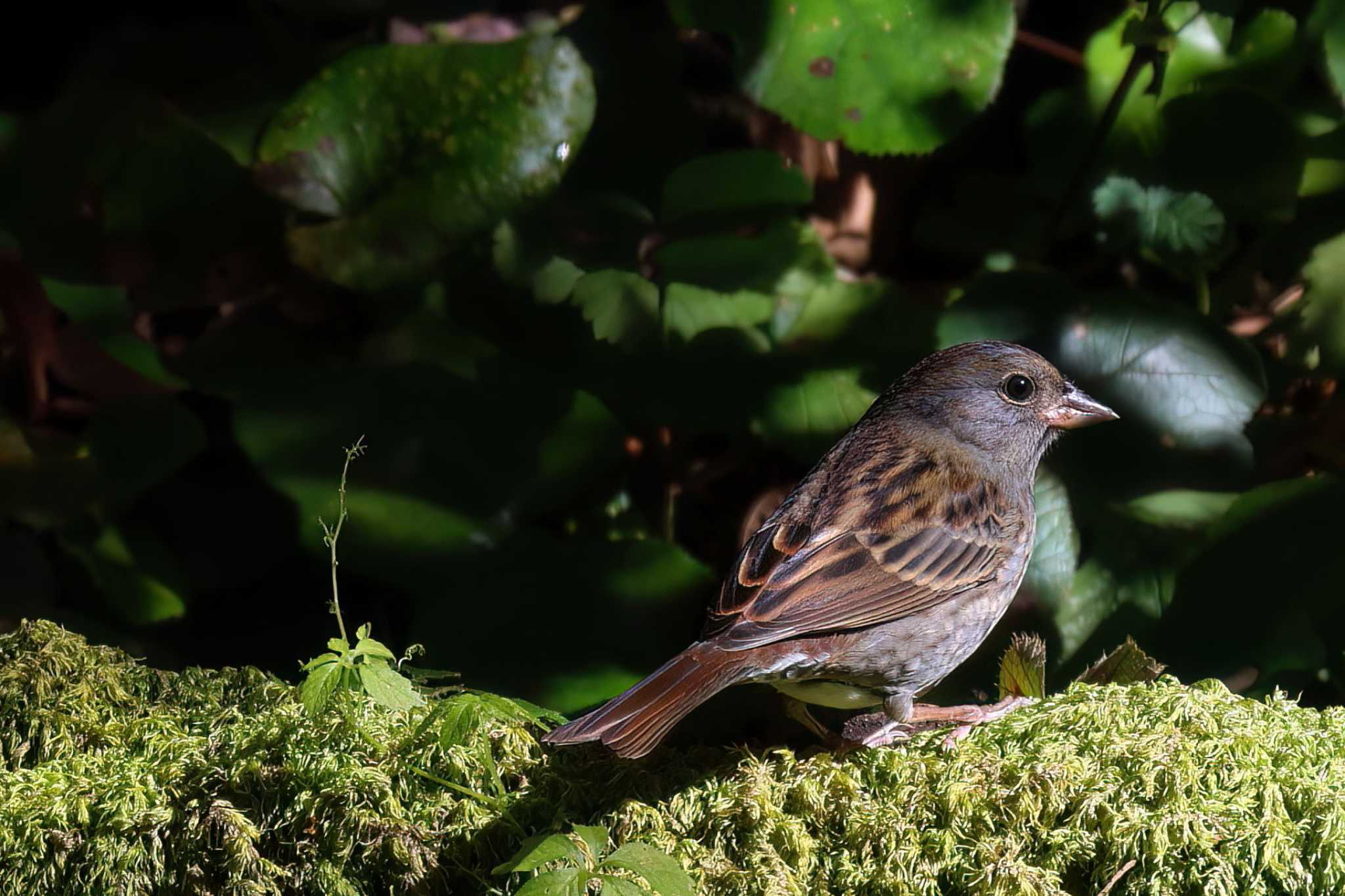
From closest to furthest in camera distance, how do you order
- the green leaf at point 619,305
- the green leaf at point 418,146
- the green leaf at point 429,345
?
the green leaf at point 619,305, the green leaf at point 418,146, the green leaf at point 429,345

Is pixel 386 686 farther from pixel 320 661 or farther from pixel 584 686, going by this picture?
pixel 584 686

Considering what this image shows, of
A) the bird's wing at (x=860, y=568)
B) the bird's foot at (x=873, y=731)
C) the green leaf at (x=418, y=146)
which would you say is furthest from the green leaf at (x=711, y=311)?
the bird's foot at (x=873, y=731)

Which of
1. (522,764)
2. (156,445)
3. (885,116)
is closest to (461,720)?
(522,764)

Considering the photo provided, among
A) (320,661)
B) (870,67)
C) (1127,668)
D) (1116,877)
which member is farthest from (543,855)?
(870,67)

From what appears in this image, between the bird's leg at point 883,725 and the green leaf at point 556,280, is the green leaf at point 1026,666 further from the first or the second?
the green leaf at point 556,280

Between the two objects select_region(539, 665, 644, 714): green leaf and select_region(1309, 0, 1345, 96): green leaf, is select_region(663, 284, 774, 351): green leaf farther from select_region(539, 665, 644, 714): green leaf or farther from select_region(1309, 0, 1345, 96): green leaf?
select_region(1309, 0, 1345, 96): green leaf

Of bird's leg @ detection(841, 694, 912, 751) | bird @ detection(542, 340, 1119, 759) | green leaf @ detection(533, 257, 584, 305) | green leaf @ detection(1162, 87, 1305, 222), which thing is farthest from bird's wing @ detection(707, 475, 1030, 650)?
green leaf @ detection(1162, 87, 1305, 222)
